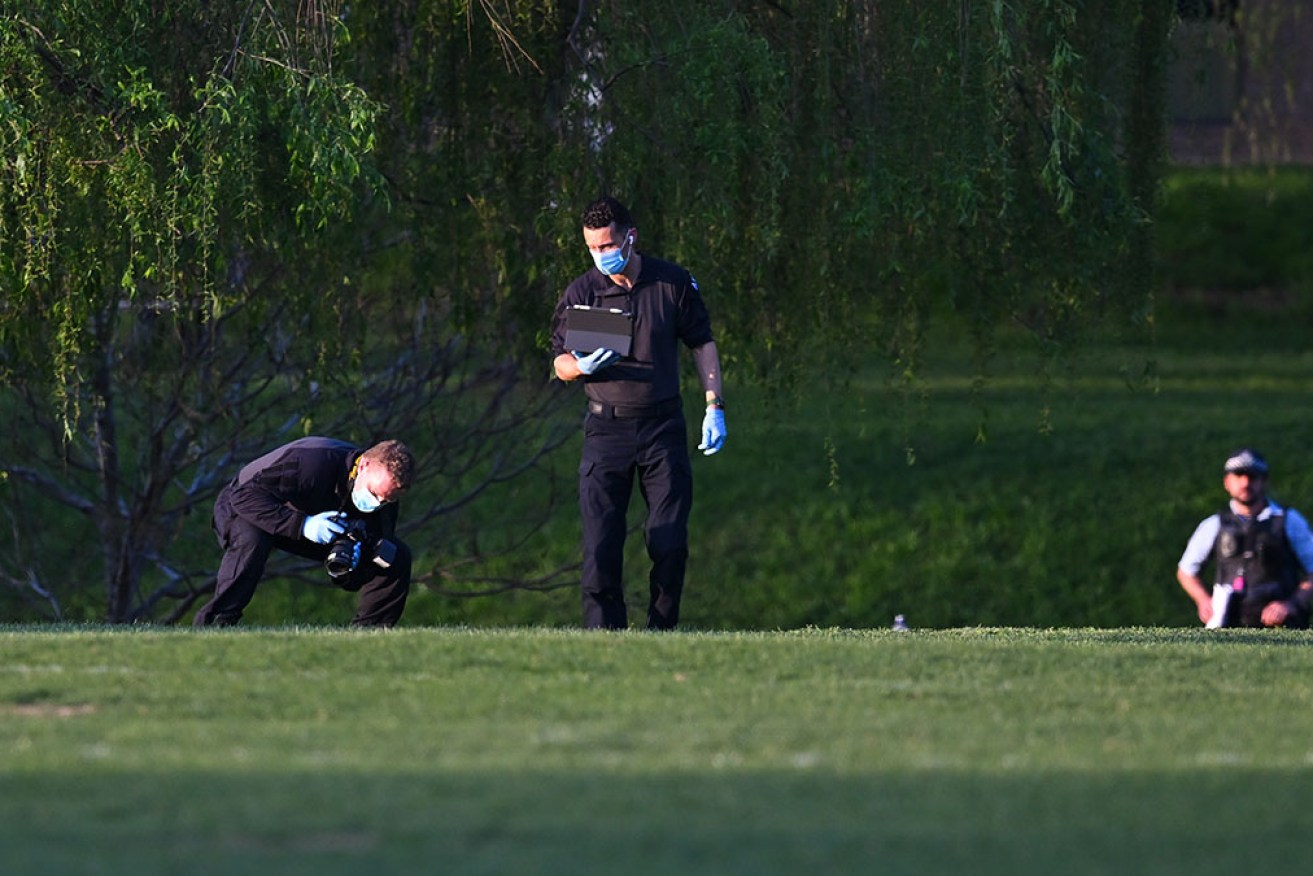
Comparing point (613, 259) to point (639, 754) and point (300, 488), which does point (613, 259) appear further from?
point (639, 754)

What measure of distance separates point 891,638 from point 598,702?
2655 millimetres

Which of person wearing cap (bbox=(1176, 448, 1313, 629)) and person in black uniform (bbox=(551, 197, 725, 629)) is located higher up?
person in black uniform (bbox=(551, 197, 725, 629))

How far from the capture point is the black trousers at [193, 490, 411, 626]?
1086 cm

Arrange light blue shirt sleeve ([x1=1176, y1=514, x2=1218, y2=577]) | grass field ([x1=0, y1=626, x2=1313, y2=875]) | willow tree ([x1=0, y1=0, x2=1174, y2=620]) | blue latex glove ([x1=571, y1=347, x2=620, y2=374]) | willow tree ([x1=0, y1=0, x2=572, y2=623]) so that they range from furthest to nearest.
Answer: light blue shirt sleeve ([x1=1176, y1=514, x2=1218, y2=577])
willow tree ([x1=0, y1=0, x2=1174, y2=620])
willow tree ([x1=0, y1=0, x2=572, y2=623])
blue latex glove ([x1=571, y1=347, x2=620, y2=374])
grass field ([x1=0, y1=626, x2=1313, y2=875])

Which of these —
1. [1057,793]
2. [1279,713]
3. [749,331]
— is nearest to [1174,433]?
[749,331]

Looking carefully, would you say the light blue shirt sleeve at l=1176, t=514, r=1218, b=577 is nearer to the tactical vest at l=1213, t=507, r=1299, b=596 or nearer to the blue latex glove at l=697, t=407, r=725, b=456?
the tactical vest at l=1213, t=507, r=1299, b=596

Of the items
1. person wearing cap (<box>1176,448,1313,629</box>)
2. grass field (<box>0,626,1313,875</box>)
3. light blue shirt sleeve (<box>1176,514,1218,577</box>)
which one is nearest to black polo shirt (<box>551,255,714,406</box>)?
grass field (<box>0,626,1313,875</box>)

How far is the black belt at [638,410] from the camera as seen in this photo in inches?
419

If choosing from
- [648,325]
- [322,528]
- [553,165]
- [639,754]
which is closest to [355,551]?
[322,528]

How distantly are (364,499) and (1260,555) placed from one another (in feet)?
18.0

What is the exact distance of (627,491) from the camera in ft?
35.3

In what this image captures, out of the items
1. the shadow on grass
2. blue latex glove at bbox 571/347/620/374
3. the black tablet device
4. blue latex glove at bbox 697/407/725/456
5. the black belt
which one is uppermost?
the black tablet device

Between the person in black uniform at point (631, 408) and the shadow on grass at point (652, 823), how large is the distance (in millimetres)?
4128

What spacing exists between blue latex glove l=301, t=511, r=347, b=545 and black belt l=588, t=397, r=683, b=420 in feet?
4.08
